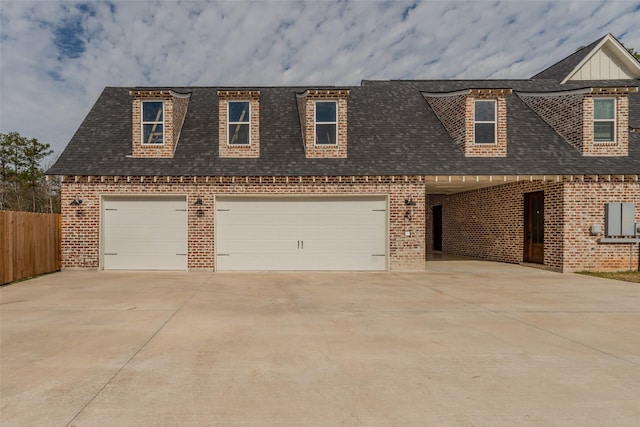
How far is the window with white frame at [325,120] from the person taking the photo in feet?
38.7

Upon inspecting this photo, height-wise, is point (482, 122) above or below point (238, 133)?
above

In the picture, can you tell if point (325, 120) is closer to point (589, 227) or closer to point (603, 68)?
point (589, 227)

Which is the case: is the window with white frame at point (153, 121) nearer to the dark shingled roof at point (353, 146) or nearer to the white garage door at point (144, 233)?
the dark shingled roof at point (353, 146)

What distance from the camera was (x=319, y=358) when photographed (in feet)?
13.6

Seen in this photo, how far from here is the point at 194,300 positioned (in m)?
7.08

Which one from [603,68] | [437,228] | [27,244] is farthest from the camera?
[437,228]

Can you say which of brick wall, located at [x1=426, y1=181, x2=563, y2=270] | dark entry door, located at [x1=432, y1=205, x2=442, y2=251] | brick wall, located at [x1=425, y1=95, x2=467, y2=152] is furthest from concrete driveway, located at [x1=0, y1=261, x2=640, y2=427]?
dark entry door, located at [x1=432, y1=205, x2=442, y2=251]

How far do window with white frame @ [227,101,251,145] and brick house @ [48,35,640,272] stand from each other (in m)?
0.04

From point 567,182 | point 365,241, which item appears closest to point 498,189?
point 567,182

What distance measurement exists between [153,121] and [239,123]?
10.5 feet

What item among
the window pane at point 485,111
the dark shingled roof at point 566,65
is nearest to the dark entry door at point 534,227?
the window pane at point 485,111

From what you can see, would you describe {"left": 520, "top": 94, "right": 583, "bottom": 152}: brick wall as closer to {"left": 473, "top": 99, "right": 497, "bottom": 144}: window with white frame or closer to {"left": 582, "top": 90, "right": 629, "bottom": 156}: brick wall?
{"left": 582, "top": 90, "right": 629, "bottom": 156}: brick wall

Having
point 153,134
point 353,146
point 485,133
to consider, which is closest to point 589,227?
point 485,133

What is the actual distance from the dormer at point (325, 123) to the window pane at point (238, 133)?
89.2 inches
